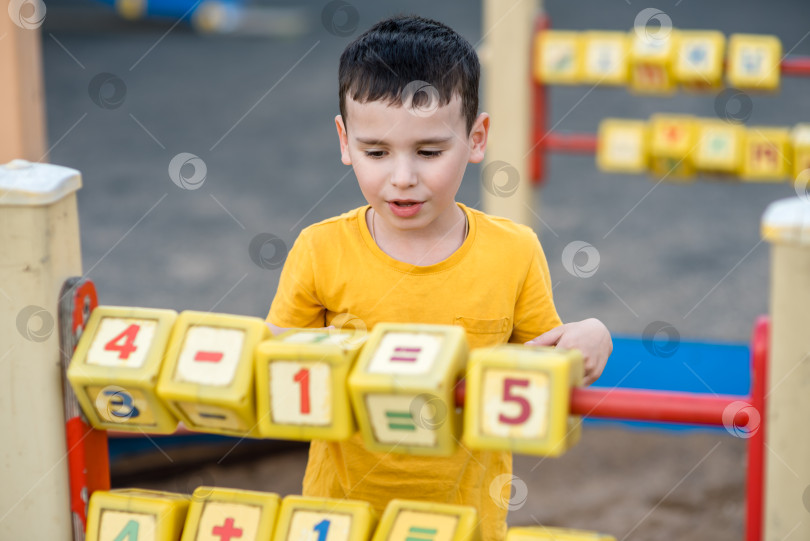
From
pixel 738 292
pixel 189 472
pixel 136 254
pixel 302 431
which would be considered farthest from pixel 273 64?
pixel 302 431

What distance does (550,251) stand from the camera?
3.80m

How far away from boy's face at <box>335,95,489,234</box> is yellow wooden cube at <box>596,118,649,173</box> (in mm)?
1591

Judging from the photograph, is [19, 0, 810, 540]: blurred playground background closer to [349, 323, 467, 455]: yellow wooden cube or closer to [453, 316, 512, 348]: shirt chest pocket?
[453, 316, 512, 348]: shirt chest pocket

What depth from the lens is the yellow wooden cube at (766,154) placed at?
2.53 m

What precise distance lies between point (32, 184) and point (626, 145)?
1961mm

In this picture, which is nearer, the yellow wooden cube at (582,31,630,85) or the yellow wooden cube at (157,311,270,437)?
the yellow wooden cube at (157,311,270,437)

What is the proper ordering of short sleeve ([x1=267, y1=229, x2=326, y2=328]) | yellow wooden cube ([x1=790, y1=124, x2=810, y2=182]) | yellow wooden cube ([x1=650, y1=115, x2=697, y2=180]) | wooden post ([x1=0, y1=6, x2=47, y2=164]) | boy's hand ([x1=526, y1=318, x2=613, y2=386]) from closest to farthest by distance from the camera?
boy's hand ([x1=526, y1=318, x2=613, y2=386]) → short sleeve ([x1=267, y1=229, x2=326, y2=328]) → wooden post ([x1=0, y1=6, x2=47, y2=164]) → yellow wooden cube ([x1=790, y1=124, x2=810, y2=182]) → yellow wooden cube ([x1=650, y1=115, x2=697, y2=180])

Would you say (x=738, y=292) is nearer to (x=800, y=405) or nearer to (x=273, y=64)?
(x=800, y=405)

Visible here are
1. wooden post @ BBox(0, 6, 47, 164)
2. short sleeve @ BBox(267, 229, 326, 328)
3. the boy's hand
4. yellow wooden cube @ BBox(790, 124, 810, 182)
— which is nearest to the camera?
the boy's hand

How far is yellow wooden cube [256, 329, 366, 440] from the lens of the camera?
3.09 feet

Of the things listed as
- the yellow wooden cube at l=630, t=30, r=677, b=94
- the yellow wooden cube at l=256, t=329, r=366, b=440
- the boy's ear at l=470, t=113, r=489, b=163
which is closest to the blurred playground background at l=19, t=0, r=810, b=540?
the yellow wooden cube at l=630, t=30, r=677, b=94

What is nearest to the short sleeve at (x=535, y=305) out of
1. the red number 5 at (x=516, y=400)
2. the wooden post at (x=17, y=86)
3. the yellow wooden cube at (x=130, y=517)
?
the red number 5 at (x=516, y=400)

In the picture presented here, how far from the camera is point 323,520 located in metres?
1.01

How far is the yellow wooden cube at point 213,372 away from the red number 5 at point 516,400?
23 cm
